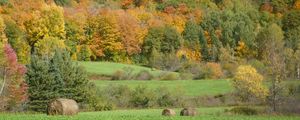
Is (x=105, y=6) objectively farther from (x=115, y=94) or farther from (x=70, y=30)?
(x=115, y=94)

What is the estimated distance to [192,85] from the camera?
2689 inches

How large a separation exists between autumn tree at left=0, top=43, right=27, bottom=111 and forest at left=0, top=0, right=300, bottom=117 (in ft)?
0.33

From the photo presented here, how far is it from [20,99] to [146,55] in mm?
48394

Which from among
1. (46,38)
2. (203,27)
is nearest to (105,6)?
(203,27)

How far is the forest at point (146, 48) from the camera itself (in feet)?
176

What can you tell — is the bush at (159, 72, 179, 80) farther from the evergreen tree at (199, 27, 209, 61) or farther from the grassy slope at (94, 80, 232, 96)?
the evergreen tree at (199, 27, 209, 61)

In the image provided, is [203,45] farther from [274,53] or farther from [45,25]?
[45,25]

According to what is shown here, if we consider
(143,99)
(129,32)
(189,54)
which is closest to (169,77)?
(143,99)

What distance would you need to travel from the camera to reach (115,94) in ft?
197

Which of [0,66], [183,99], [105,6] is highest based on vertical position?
[105,6]

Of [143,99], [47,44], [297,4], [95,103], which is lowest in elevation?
[143,99]

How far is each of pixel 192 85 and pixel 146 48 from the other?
3080 centimetres

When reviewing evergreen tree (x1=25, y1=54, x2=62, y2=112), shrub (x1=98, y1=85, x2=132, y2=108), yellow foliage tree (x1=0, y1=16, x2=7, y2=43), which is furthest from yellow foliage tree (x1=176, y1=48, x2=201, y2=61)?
evergreen tree (x1=25, y1=54, x2=62, y2=112)

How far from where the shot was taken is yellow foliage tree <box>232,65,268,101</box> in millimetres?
59781
